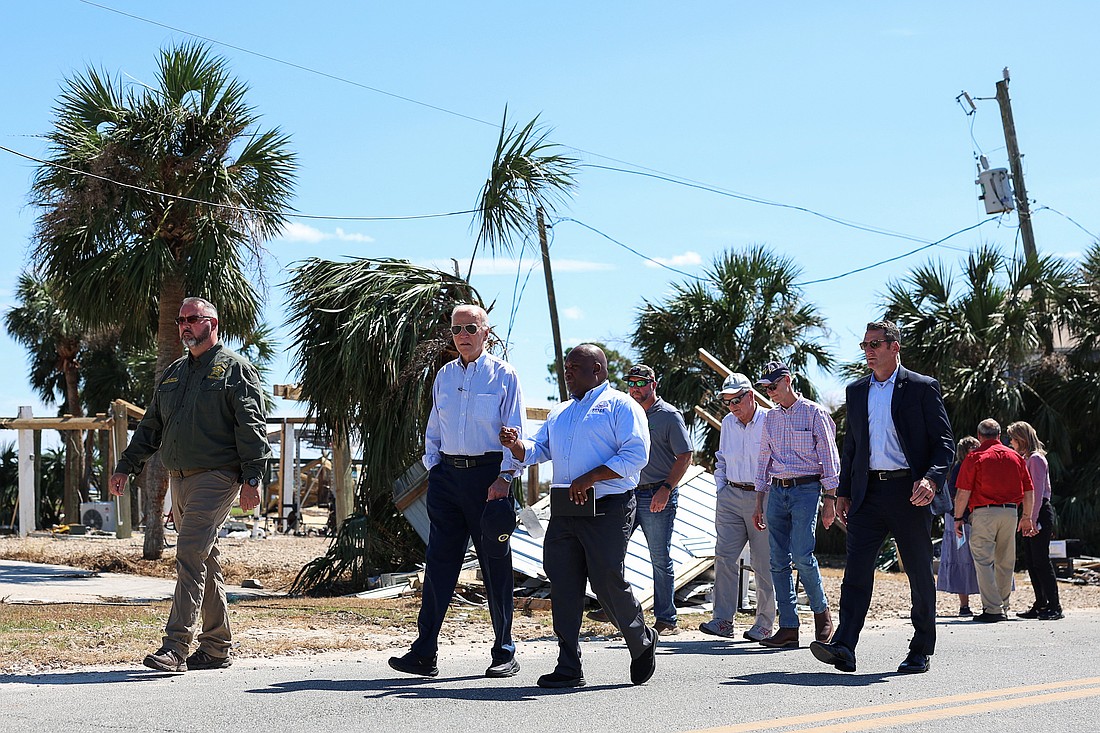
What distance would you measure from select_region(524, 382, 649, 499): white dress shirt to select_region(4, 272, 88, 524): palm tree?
24157 millimetres

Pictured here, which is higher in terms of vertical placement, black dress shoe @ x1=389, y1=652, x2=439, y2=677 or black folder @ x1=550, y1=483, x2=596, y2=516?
black folder @ x1=550, y1=483, x2=596, y2=516

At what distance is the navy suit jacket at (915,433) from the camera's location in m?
6.95

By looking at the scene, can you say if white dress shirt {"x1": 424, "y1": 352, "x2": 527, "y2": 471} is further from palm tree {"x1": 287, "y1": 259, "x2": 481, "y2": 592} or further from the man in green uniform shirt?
palm tree {"x1": 287, "y1": 259, "x2": 481, "y2": 592}

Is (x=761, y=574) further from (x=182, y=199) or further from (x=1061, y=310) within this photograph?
(x=1061, y=310)

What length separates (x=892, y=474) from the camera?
7.08 meters

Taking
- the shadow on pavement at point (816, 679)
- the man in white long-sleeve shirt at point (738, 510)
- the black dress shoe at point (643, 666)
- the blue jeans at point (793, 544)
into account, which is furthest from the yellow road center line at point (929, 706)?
the man in white long-sleeve shirt at point (738, 510)

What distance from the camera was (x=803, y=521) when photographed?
829cm

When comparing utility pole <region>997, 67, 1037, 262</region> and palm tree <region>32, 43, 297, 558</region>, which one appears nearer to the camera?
palm tree <region>32, 43, 297, 558</region>

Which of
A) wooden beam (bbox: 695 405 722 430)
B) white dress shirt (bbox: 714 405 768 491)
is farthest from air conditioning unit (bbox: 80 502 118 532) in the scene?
white dress shirt (bbox: 714 405 768 491)

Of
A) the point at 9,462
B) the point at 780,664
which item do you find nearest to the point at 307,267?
the point at 780,664

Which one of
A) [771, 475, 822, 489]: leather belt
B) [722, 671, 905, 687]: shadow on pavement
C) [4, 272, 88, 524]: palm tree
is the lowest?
[722, 671, 905, 687]: shadow on pavement

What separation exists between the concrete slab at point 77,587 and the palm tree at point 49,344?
48.4 feet

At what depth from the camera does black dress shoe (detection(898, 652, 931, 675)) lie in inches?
272

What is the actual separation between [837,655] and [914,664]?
461 mm
